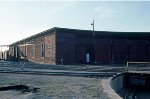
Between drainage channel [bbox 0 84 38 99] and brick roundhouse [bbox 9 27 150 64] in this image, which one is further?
brick roundhouse [bbox 9 27 150 64]

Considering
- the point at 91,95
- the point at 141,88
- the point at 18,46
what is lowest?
the point at 141,88

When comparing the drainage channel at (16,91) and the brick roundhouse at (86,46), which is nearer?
the drainage channel at (16,91)

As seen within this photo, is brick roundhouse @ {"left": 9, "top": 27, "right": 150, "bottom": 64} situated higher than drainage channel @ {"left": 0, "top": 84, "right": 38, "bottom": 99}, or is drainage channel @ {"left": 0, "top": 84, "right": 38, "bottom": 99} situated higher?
brick roundhouse @ {"left": 9, "top": 27, "right": 150, "bottom": 64}

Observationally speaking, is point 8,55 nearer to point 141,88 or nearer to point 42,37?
point 42,37

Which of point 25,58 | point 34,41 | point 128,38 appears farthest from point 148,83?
point 25,58

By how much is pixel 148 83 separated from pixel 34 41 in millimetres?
24553

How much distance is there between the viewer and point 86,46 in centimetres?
4125

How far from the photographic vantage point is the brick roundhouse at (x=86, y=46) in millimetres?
38969

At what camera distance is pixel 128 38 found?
4431cm

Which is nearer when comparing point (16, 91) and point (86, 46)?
point (16, 91)

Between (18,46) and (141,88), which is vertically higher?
(18,46)

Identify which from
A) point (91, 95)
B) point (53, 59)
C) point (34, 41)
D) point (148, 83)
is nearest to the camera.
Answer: point (91, 95)

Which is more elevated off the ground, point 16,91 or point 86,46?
point 86,46

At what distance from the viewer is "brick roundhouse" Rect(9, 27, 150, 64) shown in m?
39.0
